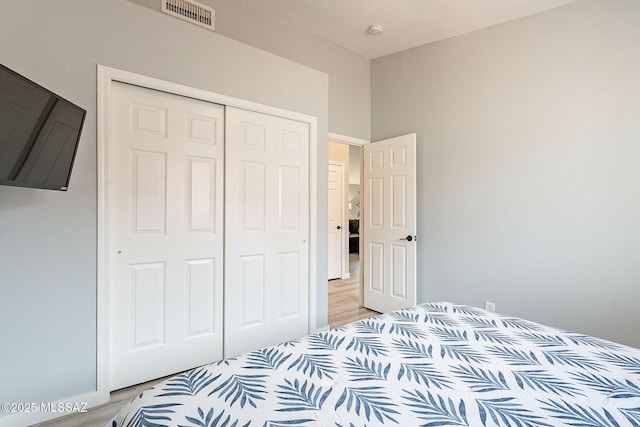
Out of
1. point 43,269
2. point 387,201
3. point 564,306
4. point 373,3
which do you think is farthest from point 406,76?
point 43,269

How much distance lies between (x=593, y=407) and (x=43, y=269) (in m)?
2.50

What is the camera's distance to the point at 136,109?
217 cm

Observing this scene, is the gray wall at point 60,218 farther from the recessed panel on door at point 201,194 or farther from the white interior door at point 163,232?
the recessed panel on door at point 201,194

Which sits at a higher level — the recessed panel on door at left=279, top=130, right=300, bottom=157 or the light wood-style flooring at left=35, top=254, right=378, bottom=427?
the recessed panel on door at left=279, top=130, right=300, bottom=157

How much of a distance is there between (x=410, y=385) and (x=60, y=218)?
2.03m

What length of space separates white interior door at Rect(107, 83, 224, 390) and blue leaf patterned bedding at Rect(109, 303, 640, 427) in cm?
125

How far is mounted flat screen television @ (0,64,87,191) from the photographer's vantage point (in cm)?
128

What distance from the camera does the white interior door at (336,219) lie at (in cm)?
584

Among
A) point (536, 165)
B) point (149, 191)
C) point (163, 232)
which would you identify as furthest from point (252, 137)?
point (536, 165)

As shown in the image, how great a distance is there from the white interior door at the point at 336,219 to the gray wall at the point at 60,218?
387cm

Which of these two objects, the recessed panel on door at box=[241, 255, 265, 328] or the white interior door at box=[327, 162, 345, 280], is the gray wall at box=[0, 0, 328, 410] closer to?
the recessed panel on door at box=[241, 255, 265, 328]

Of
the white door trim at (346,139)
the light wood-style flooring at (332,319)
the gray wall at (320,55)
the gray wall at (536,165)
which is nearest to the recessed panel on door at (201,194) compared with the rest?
the light wood-style flooring at (332,319)

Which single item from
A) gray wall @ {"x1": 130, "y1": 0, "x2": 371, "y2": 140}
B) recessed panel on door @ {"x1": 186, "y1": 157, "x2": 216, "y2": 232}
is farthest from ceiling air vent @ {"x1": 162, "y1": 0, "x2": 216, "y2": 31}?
recessed panel on door @ {"x1": 186, "y1": 157, "x2": 216, "y2": 232}

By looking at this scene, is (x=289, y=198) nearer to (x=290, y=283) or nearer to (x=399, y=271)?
(x=290, y=283)
